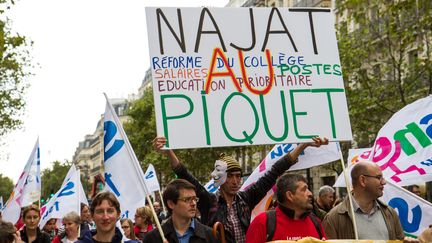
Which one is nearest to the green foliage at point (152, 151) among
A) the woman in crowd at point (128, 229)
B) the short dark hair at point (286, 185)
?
the woman in crowd at point (128, 229)

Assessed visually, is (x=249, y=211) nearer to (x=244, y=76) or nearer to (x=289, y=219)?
(x=289, y=219)

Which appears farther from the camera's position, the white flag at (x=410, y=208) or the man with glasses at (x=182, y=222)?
the white flag at (x=410, y=208)

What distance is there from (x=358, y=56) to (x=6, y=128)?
1796cm

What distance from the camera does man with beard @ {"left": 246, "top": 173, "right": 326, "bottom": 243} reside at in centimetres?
505

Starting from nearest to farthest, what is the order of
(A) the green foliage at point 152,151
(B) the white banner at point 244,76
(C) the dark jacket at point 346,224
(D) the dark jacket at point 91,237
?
(D) the dark jacket at point 91,237, (C) the dark jacket at point 346,224, (B) the white banner at point 244,76, (A) the green foliage at point 152,151

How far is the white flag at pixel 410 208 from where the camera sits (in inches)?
249

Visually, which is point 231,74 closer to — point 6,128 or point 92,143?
point 6,128

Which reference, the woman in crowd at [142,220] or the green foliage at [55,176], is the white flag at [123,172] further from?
the green foliage at [55,176]

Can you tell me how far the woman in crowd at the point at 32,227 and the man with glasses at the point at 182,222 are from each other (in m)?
3.39

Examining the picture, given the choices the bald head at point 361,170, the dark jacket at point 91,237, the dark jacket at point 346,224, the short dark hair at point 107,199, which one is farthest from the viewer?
the bald head at point 361,170

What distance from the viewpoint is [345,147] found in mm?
32094

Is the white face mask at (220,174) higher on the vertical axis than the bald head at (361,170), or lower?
higher

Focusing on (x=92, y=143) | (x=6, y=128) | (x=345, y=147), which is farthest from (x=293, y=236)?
(x=92, y=143)

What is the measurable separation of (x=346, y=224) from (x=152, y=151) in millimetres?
47532
